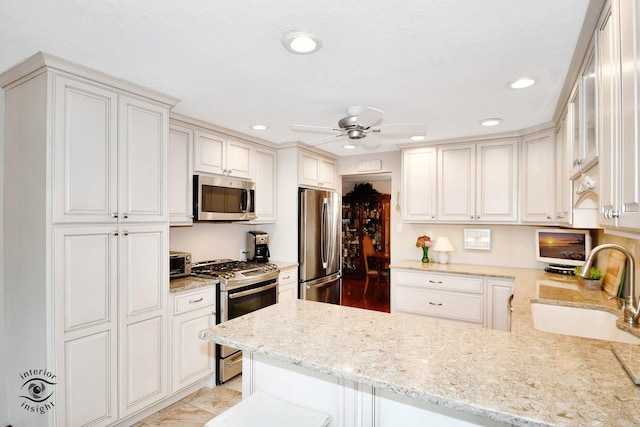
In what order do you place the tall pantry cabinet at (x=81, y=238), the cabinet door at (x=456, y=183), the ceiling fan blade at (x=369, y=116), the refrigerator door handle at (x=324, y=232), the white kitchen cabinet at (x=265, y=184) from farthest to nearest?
1. the refrigerator door handle at (x=324, y=232)
2. the white kitchen cabinet at (x=265, y=184)
3. the cabinet door at (x=456, y=183)
4. the ceiling fan blade at (x=369, y=116)
5. the tall pantry cabinet at (x=81, y=238)

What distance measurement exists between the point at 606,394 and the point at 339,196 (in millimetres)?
3664

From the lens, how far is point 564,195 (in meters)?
2.54

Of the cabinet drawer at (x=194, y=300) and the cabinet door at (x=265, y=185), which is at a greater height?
the cabinet door at (x=265, y=185)

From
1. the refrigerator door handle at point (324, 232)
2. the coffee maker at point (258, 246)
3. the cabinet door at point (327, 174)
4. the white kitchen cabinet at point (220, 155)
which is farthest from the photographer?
the cabinet door at point (327, 174)

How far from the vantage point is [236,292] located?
3.02 meters

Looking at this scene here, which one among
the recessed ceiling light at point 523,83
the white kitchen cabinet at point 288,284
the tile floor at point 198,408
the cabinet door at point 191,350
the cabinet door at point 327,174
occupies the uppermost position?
the recessed ceiling light at point 523,83

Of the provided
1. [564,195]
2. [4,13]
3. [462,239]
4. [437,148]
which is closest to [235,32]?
[4,13]

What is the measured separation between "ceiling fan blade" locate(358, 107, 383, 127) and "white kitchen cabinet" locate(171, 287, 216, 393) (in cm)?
188

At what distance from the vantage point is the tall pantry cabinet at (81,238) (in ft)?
6.22

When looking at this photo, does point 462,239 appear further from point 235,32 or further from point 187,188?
point 235,32

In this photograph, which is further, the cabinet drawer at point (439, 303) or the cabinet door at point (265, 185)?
the cabinet door at point (265, 185)

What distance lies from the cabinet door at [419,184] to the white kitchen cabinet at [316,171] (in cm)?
100

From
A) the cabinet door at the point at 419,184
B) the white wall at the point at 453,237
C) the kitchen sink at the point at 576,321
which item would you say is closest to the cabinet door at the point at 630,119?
the kitchen sink at the point at 576,321

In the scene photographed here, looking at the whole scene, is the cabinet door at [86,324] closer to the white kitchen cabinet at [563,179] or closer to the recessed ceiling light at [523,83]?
the recessed ceiling light at [523,83]
